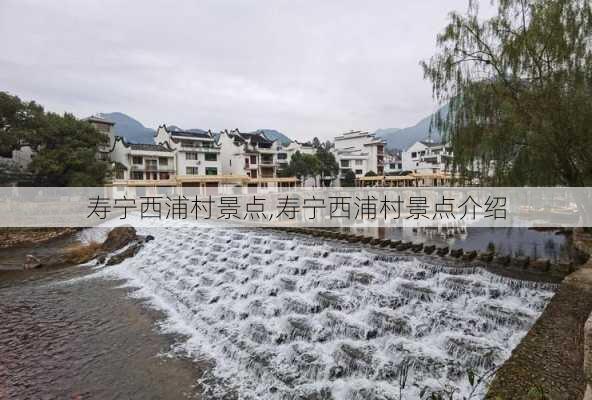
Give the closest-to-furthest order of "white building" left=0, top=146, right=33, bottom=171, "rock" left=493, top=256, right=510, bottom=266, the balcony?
"rock" left=493, top=256, right=510, bottom=266 → "white building" left=0, top=146, right=33, bottom=171 → the balcony

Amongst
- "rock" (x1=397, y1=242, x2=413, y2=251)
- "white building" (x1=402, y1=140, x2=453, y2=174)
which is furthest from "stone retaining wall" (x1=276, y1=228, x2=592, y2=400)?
"white building" (x1=402, y1=140, x2=453, y2=174)

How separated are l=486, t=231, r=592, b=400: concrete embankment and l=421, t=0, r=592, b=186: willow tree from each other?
419 centimetres

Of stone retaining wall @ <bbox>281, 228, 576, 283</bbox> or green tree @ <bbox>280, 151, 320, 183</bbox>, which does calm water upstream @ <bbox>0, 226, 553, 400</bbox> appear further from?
green tree @ <bbox>280, 151, 320, 183</bbox>

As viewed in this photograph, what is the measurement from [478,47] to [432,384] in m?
8.74

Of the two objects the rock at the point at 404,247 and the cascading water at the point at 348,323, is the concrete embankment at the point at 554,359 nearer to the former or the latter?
the cascading water at the point at 348,323

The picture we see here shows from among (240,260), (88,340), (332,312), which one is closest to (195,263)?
(240,260)

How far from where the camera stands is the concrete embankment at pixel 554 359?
9.29 feet

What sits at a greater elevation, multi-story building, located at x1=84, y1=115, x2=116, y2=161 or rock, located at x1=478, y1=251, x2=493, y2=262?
multi-story building, located at x1=84, y1=115, x2=116, y2=161

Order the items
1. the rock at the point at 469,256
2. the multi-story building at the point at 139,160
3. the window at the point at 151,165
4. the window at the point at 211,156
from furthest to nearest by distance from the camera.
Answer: the window at the point at 211,156, the window at the point at 151,165, the multi-story building at the point at 139,160, the rock at the point at 469,256

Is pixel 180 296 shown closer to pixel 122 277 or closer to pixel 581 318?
pixel 122 277

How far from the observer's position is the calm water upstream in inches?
198

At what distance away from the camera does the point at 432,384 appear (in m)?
4.51

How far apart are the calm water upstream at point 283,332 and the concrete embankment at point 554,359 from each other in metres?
0.83

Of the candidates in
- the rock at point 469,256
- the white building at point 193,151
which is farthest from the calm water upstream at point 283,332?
the white building at point 193,151
